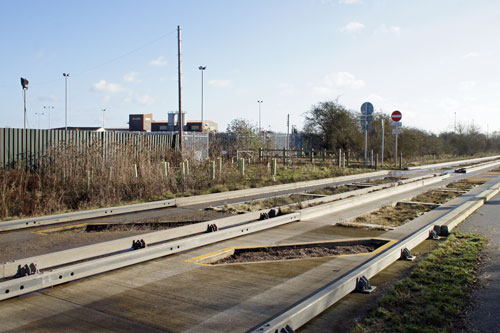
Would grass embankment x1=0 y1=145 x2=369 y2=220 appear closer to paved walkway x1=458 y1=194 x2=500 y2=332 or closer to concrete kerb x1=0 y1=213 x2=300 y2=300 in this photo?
concrete kerb x1=0 y1=213 x2=300 y2=300

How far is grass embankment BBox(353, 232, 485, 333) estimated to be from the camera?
178 inches

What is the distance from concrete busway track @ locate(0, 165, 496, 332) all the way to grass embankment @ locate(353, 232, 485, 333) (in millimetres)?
902

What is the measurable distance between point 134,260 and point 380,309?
11.3 feet

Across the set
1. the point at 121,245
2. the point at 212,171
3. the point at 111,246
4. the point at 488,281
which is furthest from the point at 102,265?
the point at 212,171

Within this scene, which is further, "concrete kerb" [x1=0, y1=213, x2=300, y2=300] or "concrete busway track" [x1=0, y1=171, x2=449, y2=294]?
"concrete busway track" [x1=0, y1=171, x2=449, y2=294]

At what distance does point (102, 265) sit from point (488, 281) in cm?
502

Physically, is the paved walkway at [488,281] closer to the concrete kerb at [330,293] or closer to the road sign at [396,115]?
the concrete kerb at [330,293]

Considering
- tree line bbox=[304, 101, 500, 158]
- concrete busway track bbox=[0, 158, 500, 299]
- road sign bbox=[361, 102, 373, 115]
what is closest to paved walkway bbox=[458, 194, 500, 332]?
concrete busway track bbox=[0, 158, 500, 299]

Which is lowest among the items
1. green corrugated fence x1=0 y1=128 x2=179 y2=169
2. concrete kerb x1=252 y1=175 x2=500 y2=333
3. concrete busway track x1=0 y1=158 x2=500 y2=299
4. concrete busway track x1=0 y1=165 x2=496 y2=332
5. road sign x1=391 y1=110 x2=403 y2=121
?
concrete busway track x1=0 y1=165 x2=496 y2=332

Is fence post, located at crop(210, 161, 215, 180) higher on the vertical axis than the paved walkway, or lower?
higher

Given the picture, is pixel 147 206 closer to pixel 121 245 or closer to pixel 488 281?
pixel 121 245

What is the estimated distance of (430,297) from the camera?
17.3ft

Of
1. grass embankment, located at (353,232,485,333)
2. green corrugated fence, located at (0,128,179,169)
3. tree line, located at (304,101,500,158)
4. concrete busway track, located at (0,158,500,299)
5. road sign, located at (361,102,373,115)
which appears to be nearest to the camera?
grass embankment, located at (353,232,485,333)

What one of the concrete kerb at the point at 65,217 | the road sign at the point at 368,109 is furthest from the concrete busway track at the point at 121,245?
the road sign at the point at 368,109
